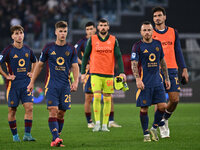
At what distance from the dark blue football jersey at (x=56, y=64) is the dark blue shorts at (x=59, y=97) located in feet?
0.25

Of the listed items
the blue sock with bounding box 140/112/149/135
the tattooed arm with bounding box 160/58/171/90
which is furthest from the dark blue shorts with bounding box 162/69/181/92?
the blue sock with bounding box 140/112/149/135

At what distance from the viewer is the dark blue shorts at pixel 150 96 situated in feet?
26.7

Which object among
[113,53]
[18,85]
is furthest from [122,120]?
[18,85]

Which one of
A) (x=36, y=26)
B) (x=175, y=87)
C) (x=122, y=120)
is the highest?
(x=36, y=26)

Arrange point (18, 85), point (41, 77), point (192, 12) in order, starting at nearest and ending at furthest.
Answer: point (18, 85) → point (41, 77) → point (192, 12)

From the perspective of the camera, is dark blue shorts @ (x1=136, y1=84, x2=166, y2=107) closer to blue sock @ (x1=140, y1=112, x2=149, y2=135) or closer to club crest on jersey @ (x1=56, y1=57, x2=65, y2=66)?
blue sock @ (x1=140, y1=112, x2=149, y2=135)

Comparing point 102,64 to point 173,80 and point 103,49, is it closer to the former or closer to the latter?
point 103,49

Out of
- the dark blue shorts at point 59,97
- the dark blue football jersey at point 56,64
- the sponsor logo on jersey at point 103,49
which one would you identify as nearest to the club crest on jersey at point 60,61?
the dark blue football jersey at point 56,64

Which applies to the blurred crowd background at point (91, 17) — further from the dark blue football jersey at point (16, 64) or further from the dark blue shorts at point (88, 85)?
the dark blue football jersey at point (16, 64)

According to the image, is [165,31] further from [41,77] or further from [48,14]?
[48,14]

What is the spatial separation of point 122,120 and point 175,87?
3772mm

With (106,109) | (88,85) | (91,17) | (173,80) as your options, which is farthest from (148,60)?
(91,17)

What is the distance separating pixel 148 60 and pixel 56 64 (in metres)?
1.58

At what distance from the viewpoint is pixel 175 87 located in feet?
29.6
